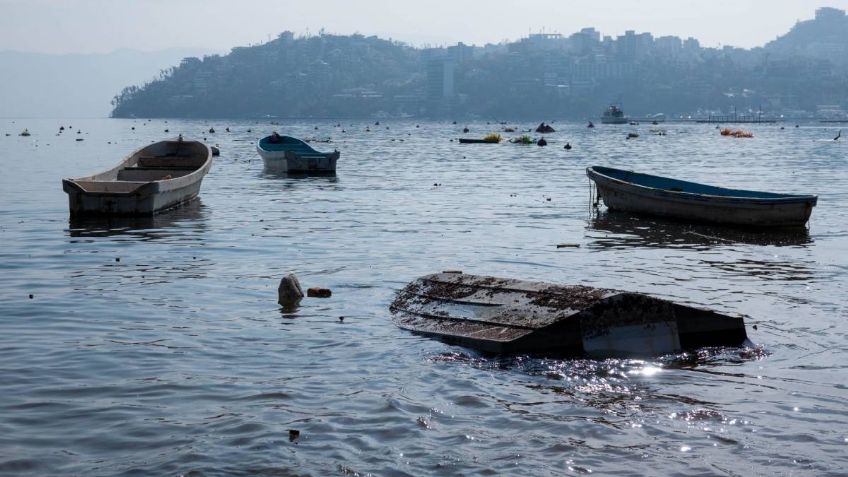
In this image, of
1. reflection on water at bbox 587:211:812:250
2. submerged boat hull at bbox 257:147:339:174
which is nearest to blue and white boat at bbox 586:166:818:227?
reflection on water at bbox 587:211:812:250

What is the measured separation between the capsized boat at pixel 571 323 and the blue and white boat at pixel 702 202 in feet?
45.5

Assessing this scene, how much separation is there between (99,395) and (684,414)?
5.99 metres

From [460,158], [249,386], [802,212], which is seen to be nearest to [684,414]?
[249,386]

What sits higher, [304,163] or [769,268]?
[304,163]

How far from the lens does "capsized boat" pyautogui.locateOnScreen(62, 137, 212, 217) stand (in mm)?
26453

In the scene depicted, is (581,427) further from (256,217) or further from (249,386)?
(256,217)

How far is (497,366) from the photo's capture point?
38.3ft

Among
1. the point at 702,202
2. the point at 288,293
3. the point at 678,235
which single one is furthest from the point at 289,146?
the point at 288,293

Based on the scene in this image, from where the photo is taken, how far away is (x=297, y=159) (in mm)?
47875

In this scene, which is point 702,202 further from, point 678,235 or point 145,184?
point 145,184

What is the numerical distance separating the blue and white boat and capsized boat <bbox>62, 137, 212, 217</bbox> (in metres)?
12.7

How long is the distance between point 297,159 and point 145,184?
21081 mm

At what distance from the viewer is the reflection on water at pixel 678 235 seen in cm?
2373

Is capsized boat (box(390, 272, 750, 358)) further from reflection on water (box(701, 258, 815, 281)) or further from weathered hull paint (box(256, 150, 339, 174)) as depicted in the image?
weathered hull paint (box(256, 150, 339, 174))
